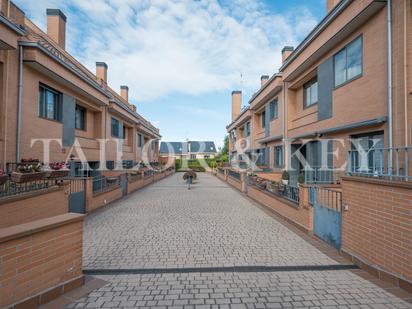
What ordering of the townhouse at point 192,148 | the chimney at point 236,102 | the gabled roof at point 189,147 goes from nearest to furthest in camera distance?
the chimney at point 236,102 → the townhouse at point 192,148 → the gabled roof at point 189,147

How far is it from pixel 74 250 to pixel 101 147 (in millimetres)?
13265

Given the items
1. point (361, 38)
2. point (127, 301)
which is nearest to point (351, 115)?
point (361, 38)

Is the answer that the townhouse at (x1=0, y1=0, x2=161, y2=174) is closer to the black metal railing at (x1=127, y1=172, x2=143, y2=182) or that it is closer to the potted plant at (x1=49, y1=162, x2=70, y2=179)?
the potted plant at (x1=49, y1=162, x2=70, y2=179)

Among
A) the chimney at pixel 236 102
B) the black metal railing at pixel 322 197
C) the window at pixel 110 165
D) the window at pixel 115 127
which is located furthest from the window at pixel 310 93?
the chimney at pixel 236 102

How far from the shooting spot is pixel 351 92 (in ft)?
25.2

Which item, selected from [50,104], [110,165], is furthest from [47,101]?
[110,165]

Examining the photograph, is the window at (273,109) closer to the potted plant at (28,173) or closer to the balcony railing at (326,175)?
the balcony railing at (326,175)

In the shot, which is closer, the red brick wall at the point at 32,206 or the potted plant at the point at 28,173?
the red brick wall at the point at 32,206

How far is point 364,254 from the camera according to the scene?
3857mm

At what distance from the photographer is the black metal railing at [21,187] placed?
508cm

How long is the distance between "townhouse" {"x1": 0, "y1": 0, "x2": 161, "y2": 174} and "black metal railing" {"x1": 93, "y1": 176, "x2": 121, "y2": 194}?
242cm

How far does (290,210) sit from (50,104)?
11292 mm

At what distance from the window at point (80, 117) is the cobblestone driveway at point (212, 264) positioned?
335 inches

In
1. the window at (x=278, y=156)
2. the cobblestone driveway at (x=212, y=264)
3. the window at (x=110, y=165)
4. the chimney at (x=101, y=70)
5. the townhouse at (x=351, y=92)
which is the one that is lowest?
the cobblestone driveway at (x=212, y=264)
